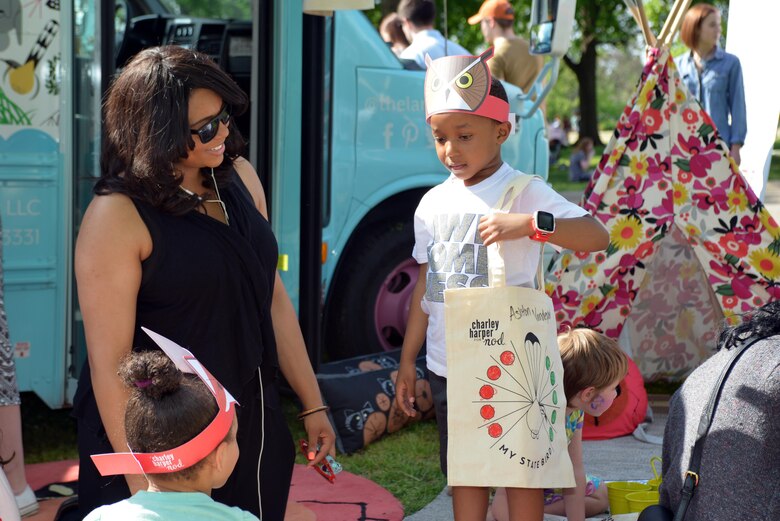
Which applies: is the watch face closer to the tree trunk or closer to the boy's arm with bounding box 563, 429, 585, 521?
the boy's arm with bounding box 563, 429, 585, 521

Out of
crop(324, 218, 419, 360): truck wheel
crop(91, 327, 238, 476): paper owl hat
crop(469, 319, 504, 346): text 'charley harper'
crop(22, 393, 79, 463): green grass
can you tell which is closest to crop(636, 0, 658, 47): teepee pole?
crop(324, 218, 419, 360): truck wheel

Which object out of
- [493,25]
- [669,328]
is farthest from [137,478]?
[493,25]

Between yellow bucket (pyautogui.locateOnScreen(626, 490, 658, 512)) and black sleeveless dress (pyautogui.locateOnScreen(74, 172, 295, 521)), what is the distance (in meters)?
1.42

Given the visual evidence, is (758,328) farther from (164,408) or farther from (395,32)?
(395,32)

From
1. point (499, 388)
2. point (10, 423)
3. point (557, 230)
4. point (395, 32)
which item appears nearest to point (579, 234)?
point (557, 230)

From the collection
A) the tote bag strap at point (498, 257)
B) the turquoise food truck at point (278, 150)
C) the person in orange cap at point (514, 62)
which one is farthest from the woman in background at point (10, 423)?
the person in orange cap at point (514, 62)

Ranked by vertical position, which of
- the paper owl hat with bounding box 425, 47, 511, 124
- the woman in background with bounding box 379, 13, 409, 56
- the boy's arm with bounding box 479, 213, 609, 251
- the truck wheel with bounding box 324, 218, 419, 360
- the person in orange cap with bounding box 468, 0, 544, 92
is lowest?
the truck wheel with bounding box 324, 218, 419, 360

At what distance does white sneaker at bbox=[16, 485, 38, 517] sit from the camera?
12.6 ft

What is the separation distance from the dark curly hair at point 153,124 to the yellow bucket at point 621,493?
2.00m

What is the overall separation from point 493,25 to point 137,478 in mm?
6235

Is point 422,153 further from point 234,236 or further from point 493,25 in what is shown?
point 234,236

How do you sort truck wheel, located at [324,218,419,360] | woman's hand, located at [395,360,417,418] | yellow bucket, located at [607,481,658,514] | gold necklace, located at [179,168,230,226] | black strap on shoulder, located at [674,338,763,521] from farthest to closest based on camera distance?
1. truck wheel, located at [324,218,419,360]
2. yellow bucket, located at [607,481,658,514]
3. woman's hand, located at [395,360,417,418]
4. black strap on shoulder, located at [674,338,763,521]
5. gold necklace, located at [179,168,230,226]

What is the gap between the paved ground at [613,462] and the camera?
4062 mm

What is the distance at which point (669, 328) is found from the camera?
574 cm
